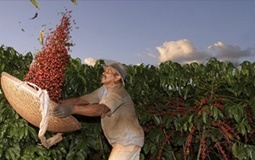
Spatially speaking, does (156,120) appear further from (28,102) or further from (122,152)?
(28,102)

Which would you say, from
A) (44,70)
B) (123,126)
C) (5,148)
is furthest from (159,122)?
(44,70)

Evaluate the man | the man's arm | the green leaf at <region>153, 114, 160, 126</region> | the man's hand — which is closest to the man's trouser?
the man

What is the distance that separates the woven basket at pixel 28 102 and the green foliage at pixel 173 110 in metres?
1.09

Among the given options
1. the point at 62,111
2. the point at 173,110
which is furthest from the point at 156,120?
the point at 62,111

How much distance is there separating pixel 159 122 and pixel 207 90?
0.70 meters

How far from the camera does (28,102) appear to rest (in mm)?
3545

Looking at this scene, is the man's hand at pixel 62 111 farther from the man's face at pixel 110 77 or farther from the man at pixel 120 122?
the man's face at pixel 110 77

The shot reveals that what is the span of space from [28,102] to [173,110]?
2.49m

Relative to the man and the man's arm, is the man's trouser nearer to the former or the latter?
the man

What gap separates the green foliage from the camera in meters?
5.17

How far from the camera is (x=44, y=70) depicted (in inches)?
145

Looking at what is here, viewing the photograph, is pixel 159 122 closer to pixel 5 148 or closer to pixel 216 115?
pixel 216 115

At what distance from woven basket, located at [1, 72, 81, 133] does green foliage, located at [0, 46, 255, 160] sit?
1090 millimetres

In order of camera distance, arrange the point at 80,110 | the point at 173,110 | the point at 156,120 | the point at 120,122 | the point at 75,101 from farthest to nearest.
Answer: the point at 173,110 → the point at 156,120 → the point at 75,101 → the point at 120,122 → the point at 80,110
